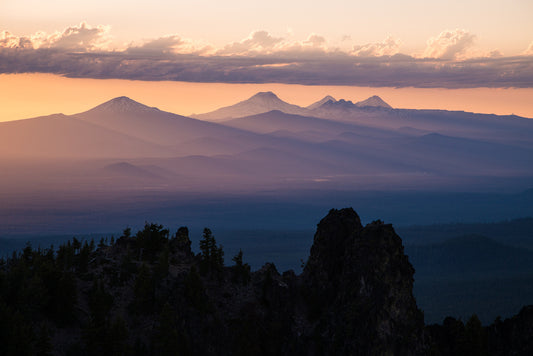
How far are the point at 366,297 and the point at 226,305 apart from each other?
631 inches

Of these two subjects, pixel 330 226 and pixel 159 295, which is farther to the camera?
pixel 330 226

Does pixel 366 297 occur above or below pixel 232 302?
above

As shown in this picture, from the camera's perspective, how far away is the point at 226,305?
73562 millimetres

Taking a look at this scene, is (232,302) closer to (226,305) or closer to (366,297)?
(226,305)

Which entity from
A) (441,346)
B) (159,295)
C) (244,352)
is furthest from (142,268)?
(441,346)

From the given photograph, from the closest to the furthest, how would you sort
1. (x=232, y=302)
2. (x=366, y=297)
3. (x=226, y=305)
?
(x=366, y=297)
(x=226, y=305)
(x=232, y=302)

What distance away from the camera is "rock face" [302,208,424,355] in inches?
2621

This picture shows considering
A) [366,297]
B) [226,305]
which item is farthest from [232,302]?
[366,297]

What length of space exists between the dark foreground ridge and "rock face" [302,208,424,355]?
0.37 ft

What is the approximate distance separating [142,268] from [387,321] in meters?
26.4

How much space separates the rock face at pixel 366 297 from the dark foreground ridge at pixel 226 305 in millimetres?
114

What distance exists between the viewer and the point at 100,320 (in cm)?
6372

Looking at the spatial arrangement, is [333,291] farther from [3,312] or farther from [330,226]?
[3,312]

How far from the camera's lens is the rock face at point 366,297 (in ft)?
218
